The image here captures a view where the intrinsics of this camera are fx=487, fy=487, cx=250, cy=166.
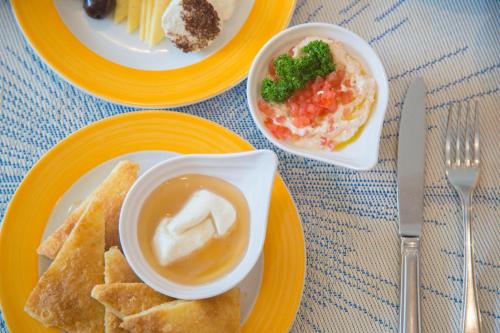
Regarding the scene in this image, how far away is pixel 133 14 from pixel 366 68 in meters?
0.91

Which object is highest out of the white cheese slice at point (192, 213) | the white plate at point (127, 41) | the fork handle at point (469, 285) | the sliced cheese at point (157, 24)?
the sliced cheese at point (157, 24)

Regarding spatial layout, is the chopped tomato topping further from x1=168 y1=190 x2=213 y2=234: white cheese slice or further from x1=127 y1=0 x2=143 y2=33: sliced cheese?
x1=127 y1=0 x2=143 y2=33: sliced cheese

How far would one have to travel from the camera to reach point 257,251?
1541mm

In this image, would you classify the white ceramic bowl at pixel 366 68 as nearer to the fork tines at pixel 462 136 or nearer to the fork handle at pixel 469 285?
the fork tines at pixel 462 136

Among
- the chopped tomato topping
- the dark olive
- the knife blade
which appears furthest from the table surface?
the dark olive

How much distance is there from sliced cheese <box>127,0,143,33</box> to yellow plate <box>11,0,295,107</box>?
172 millimetres

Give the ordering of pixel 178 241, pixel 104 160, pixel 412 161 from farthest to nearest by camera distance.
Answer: pixel 412 161, pixel 104 160, pixel 178 241

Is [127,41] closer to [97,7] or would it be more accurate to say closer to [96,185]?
[97,7]

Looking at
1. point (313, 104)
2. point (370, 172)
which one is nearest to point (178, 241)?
point (313, 104)

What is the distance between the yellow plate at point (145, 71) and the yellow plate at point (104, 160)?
0.11 metres

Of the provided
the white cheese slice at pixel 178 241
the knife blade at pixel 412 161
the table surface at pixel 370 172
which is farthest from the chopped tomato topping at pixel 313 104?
the white cheese slice at pixel 178 241

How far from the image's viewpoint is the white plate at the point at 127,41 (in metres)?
1.87

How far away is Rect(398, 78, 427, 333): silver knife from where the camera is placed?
174cm

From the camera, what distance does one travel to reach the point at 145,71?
1851mm
